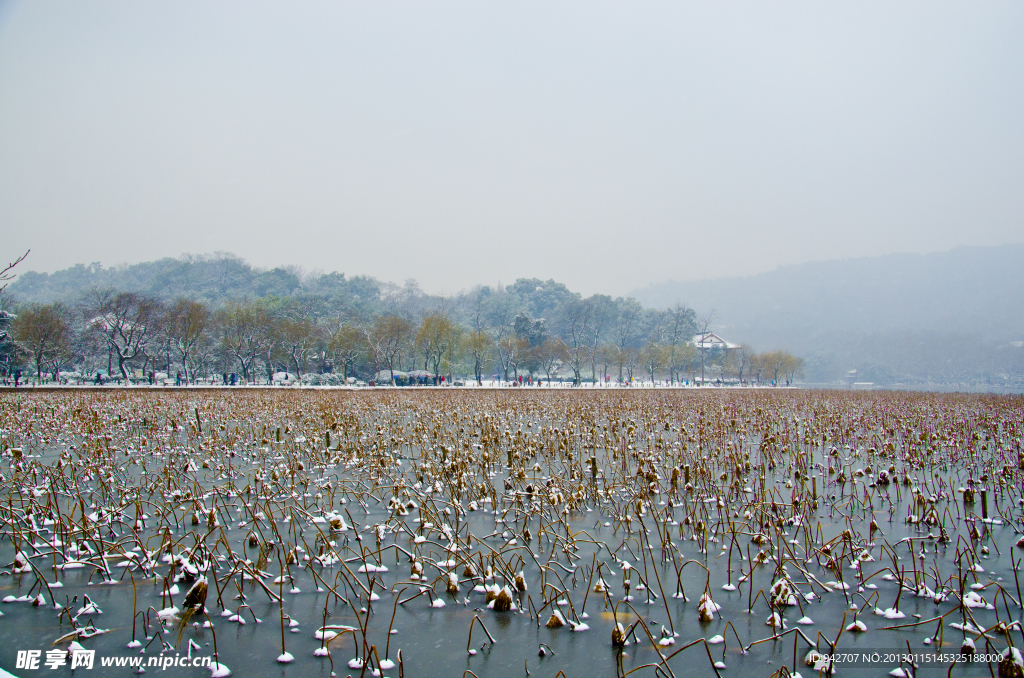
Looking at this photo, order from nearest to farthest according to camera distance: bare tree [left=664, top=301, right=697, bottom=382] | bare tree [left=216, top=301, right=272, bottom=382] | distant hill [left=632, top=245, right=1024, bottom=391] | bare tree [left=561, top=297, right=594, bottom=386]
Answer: bare tree [left=216, top=301, right=272, bottom=382] < bare tree [left=561, top=297, right=594, bottom=386] < bare tree [left=664, top=301, right=697, bottom=382] < distant hill [left=632, top=245, right=1024, bottom=391]

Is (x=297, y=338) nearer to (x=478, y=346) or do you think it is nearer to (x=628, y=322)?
(x=478, y=346)

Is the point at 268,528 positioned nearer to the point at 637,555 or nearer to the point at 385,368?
the point at 637,555

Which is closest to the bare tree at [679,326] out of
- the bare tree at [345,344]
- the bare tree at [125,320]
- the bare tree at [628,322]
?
the bare tree at [628,322]

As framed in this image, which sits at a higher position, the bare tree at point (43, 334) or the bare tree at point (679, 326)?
the bare tree at point (679, 326)

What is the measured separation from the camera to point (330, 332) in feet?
193

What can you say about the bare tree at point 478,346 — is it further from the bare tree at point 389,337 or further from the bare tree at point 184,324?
the bare tree at point 184,324

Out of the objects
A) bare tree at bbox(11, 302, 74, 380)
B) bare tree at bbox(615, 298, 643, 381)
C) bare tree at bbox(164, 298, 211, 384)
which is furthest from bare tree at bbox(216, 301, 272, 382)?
bare tree at bbox(615, 298, 643, 381)

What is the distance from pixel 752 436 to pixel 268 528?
12.4 metres

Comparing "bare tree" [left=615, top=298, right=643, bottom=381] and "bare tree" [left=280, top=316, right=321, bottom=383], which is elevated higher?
"bare tree" [left=615, top=298, right=643, bottom=381]

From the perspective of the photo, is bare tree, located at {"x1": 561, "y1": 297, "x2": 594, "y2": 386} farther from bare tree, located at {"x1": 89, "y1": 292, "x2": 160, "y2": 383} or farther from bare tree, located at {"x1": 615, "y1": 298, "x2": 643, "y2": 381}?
bare tree, located at {"x1": 89, "y1": 292, "x2": 160, "y2": 383}

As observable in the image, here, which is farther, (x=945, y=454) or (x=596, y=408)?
(x=596, y=408)

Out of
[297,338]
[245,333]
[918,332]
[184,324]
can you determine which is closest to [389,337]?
[297,338]

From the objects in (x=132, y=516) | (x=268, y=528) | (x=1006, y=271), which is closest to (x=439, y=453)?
(x=268, y=528)

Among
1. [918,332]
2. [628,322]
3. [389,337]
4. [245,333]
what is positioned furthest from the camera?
[918,332]
